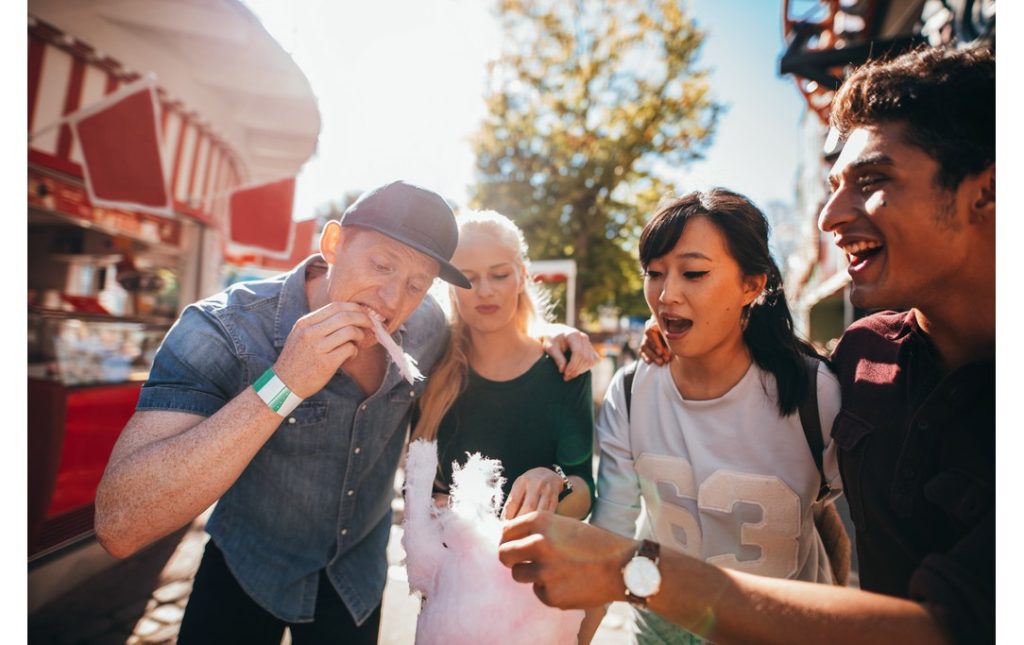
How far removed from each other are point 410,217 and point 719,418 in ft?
4.12

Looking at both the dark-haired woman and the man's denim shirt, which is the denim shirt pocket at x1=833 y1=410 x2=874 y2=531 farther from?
the man's denim shirt

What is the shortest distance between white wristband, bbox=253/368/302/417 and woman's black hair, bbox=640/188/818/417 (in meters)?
1.26

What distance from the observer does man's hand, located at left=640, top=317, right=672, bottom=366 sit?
73.0 inches

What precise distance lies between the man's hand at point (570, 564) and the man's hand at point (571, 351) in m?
0.98

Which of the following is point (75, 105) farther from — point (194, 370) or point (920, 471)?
point (920, 471)

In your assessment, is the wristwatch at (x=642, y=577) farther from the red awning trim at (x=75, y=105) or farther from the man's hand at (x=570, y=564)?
the red awning trim at (x=75, y=105)

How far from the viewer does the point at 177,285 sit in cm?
643

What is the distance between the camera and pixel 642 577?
977mm

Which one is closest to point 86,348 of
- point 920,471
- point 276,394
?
point 276,394

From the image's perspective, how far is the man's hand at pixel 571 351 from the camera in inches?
77.6

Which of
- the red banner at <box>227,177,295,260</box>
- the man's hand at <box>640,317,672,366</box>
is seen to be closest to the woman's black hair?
the man's hand at <box>640,317,672,366</box>

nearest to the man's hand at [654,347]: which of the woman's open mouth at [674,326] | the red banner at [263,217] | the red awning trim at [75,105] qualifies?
the woman's open mouth at [674,326]

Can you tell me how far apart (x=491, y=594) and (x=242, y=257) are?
27.5ft
